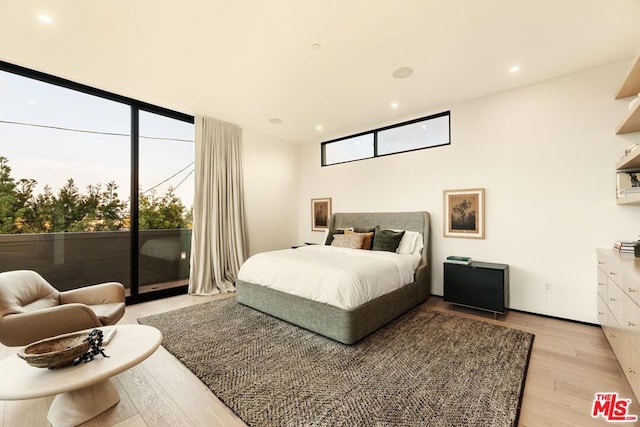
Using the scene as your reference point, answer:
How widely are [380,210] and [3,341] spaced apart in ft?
14.4

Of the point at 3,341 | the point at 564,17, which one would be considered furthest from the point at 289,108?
the point at 3,341

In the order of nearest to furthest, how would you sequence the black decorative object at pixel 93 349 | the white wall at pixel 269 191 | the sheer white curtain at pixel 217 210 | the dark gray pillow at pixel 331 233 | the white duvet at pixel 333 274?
the black decorative object at pixel 93 349
the white duvet at pixel 333 274
the sheer white curtain at pixel 217 210
the dark gray pillow at pixel 331 233
the white wall at pixel 269 191

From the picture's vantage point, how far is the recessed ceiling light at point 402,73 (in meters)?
2.96

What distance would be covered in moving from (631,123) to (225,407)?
4.21 m

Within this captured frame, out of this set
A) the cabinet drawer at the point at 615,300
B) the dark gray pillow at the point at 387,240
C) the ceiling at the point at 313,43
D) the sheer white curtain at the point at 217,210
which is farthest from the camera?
the sheer white curtain at the point at 217,210

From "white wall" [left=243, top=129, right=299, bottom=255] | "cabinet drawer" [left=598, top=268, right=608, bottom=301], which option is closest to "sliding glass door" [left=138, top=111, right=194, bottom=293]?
"white wall" [left=243, top=129, right=299, bottom=255]

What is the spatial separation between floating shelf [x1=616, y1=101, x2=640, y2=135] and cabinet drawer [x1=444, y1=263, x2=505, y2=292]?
5.87ft

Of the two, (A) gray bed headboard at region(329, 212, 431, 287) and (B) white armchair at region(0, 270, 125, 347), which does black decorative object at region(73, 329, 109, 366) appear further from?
(A) gray bed headboard at region(329, 212, 431, 287)

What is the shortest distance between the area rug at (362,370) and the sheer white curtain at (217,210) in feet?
4.25

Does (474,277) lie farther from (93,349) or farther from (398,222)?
(93,349)

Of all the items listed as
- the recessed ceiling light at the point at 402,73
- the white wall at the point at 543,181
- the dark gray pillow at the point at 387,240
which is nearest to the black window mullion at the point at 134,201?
the dark gray pillow at the point at 387,240

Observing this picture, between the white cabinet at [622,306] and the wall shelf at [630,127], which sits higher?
the wall shelf at [630,127]

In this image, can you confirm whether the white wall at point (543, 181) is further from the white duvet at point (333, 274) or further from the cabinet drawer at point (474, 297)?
the white duvet at point (333, 274)

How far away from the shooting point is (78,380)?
1410 mm
